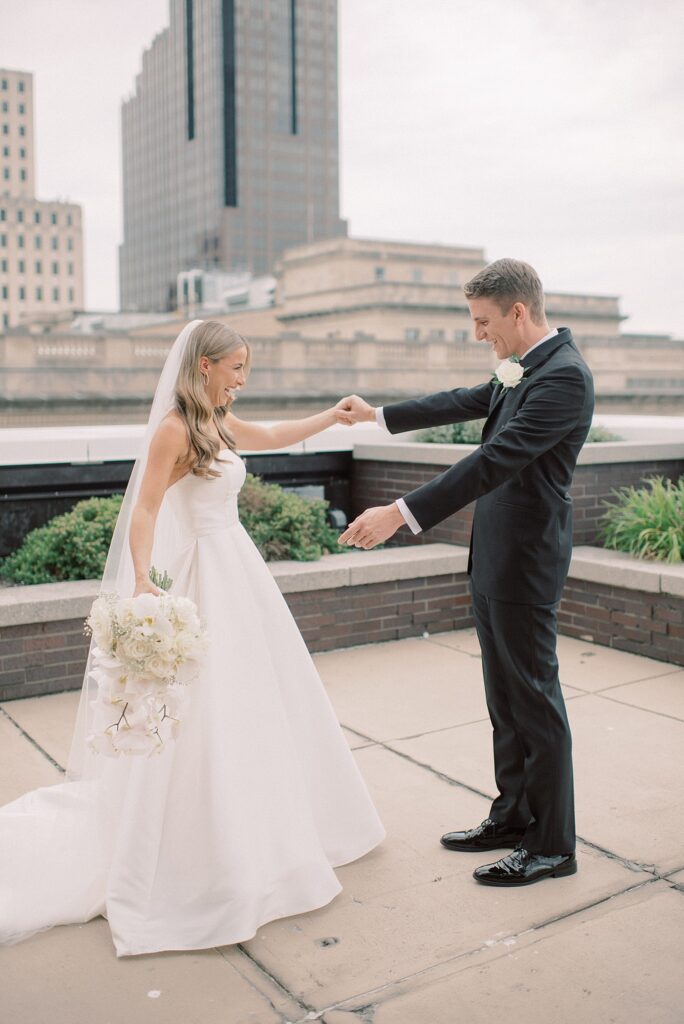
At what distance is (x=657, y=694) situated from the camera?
6469 mm

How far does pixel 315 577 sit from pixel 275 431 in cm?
296

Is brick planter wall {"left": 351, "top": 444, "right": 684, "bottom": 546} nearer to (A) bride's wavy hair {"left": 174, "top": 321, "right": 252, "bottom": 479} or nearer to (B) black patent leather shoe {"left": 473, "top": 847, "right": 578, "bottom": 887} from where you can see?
(B) black patent leather shoe {"left": 473, "top": 847, "right": 578, "bottom": 887}

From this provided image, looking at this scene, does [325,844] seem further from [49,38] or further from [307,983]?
[49,38]

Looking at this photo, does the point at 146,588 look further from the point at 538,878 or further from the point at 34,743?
the point at 34,743

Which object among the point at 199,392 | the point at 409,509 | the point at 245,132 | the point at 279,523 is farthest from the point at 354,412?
the point at 245,132

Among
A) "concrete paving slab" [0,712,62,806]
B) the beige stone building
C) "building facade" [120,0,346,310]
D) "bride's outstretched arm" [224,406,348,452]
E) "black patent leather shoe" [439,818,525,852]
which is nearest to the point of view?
"black patent leather shoe" [439,818,525,852]

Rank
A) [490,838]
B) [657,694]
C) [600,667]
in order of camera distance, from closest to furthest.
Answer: [490,838] < [657,694] < [600,667]

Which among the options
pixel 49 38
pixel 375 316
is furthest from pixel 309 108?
pixel 375 316

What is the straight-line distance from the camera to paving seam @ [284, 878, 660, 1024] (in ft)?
10.1

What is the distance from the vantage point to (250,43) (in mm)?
156625

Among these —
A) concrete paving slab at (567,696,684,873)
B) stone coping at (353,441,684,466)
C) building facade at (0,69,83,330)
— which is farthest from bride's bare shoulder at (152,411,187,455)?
building facade at (0,69,83,330)

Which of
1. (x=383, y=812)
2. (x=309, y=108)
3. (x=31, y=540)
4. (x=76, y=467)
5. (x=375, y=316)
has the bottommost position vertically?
(x=383, y=812)

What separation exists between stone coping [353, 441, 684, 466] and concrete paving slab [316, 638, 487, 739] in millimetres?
1902

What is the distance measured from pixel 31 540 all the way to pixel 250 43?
167 metres
